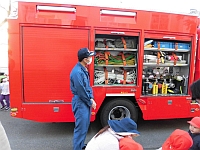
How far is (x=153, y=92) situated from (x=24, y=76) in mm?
2982

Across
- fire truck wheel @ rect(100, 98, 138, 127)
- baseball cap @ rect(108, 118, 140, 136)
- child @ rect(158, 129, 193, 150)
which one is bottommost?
fire truck wheel @ rect(100, 98, 138, 127)

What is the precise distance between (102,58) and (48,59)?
48.1 inches

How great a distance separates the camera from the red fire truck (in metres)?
3.80

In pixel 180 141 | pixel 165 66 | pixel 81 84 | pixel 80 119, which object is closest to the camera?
pixel 180 141

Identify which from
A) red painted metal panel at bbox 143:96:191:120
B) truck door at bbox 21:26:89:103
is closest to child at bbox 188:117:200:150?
red painted metal panel at bbox 143:96:191:120

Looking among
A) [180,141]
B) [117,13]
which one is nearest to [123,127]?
[180,141]

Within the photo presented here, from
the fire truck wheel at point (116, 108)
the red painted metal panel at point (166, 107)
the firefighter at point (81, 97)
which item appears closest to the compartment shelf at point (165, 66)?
the red painted metal panel at point (166, 107)

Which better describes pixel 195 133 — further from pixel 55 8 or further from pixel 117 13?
pixel 55 8

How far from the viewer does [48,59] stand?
3.89m

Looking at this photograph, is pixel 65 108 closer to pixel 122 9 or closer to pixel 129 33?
pixel 129 33

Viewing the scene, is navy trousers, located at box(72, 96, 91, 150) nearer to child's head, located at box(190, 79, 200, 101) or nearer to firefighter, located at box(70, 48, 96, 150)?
firefighter, located at box(70, 48, 96, 150)

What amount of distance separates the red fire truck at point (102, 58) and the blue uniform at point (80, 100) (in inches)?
27.0

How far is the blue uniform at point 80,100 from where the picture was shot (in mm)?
3258

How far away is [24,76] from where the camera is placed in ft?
12.6
